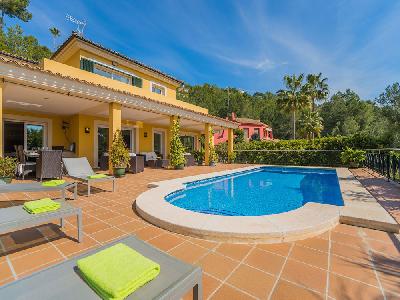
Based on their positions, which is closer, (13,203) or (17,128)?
(13,203)

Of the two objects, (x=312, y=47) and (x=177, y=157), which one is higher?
(x=312, y=47)

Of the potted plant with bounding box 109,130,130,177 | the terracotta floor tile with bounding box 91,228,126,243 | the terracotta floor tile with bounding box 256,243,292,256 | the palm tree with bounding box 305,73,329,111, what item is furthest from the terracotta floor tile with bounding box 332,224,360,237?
the palm tree with bounding box 305,73,329,111

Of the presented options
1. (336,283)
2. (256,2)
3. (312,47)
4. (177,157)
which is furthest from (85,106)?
(312,47)

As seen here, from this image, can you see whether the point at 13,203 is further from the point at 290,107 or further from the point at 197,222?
the point at 290,107

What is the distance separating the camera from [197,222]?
11.0ft

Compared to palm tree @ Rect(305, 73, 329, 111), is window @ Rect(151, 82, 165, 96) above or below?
below

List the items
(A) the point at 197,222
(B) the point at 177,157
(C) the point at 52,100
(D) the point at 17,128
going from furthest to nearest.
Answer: (B) the point at 177,157 < (D) the point at 17,128 < (C) the point at 52,100 < (A) the point at 197,222

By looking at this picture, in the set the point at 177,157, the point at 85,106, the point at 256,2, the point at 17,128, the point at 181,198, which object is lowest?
the point at 181,198

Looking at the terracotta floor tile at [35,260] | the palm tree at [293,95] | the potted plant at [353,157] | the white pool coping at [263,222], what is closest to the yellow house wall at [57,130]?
the white pool coping at [263,222]

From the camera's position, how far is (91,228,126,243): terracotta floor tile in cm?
299

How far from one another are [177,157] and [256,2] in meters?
7.72

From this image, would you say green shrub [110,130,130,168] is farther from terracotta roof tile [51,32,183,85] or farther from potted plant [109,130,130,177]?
terracotta roof tile [51,32,183,85]

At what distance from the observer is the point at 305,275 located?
2.19 m

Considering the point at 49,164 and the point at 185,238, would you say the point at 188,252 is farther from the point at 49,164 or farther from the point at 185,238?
the point at 49,164
